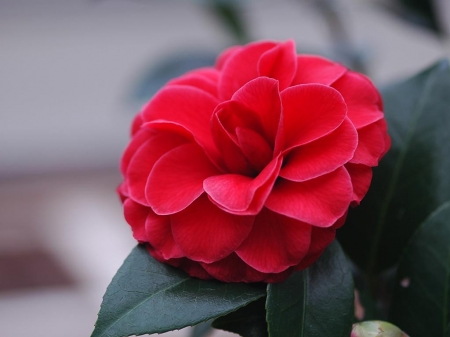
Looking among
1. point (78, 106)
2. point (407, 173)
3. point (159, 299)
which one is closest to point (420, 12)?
point (407, 173)

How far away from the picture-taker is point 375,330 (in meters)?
0.36

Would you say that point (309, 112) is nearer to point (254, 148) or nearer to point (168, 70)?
point (254, 148)

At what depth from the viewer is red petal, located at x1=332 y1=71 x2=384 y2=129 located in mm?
362

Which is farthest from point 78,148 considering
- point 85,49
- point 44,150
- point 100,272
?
point 100,272

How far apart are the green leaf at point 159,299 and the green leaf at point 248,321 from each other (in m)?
0.03

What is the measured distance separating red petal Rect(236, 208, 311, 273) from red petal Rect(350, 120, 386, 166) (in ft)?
0.20

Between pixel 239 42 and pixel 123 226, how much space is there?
1129 mm

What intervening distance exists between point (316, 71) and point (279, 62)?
29 mm

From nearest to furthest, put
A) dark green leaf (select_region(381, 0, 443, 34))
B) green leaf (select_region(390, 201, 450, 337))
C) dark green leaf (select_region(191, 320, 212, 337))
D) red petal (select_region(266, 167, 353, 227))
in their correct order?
1. red petal (select_region(266, 167, 353, 227))
2. green leaf (select_region(390, 201, 450, 337))
3. dark green leaf (select_region(191, 320, 212, 337))
4. dark green leaf (select_region(381, 0, 443, 34))

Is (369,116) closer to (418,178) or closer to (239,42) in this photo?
(418,178)

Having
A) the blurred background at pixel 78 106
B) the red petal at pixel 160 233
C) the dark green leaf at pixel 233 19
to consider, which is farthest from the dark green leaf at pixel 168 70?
the blurred background at pixel 78 106

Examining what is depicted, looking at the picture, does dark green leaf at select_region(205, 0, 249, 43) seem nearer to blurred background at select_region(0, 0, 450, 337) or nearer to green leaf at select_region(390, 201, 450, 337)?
green leaf at select_region(390, 201, 450, 337)

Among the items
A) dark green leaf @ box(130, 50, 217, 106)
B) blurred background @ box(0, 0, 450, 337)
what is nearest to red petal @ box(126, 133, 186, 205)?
dark green leaf @ box(130, 50, 217, 106)

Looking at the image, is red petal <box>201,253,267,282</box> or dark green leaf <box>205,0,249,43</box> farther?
dark green leaf <box>205,0,249,43</box>
